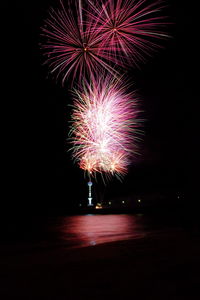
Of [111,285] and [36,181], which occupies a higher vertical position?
[36,181]

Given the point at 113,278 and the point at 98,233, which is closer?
the point at 113,278

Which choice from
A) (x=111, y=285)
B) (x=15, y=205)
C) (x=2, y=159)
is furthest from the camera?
(x=15, y=205)

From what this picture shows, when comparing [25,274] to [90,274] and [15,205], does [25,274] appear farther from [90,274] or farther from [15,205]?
[15,205]

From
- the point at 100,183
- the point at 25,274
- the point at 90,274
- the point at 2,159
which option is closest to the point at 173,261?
the point at 90,274

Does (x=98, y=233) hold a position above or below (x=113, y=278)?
above

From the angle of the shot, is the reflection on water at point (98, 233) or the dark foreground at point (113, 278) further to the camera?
the reflection on water at point (98, 233)

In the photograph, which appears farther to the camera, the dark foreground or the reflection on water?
the reflection on water

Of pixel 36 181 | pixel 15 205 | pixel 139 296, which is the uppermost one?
pixel 36 181

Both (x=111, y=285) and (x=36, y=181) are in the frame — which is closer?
(x=111, y=285)

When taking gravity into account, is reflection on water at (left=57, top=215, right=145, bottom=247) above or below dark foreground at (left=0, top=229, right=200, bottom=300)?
above

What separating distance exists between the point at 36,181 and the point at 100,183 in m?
31.2

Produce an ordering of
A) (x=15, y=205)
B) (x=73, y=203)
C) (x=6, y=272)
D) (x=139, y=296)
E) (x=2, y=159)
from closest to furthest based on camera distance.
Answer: (x=139, y=296) < (x=6, y=272) < (x=2, y=159) < (x=15, y=205) < (x=73, y=203)

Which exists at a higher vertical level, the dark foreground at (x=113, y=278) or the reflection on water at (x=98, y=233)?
the reflection on water at (x=98, y=233)

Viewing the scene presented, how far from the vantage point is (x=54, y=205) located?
345ft
